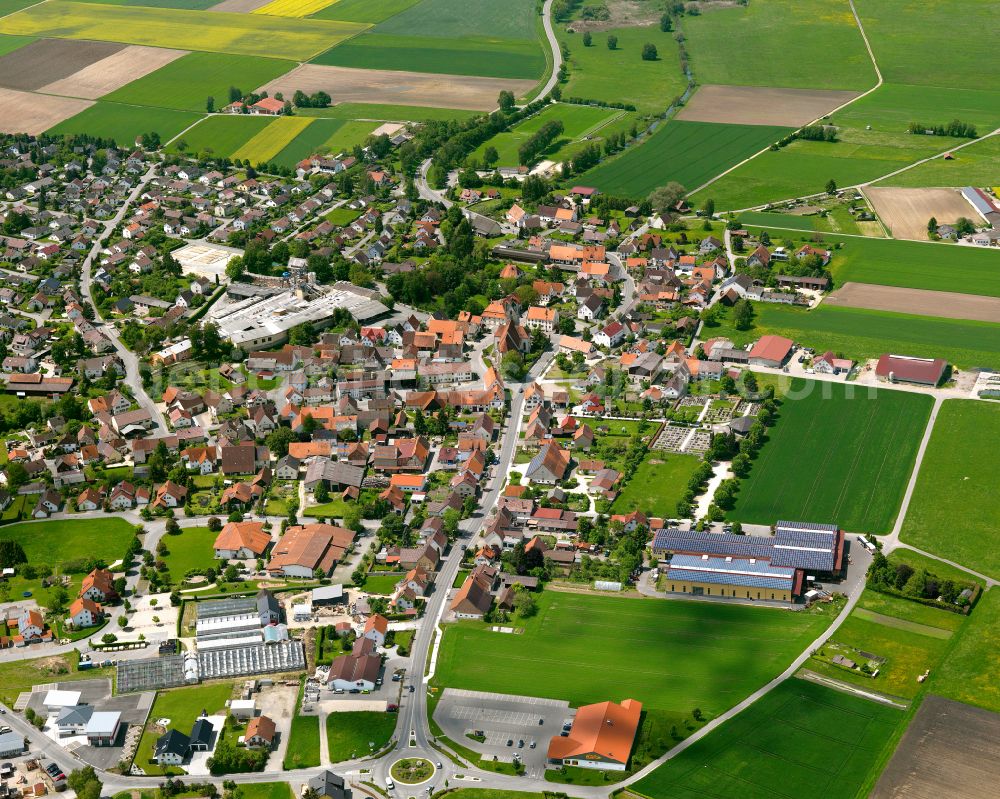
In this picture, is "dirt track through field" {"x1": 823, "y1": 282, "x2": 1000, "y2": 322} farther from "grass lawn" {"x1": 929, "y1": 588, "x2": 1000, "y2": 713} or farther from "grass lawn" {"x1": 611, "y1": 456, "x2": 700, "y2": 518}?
"grass lawn" {"x1": 929, "y1": 588, "x2": 1000, "y2": 713}

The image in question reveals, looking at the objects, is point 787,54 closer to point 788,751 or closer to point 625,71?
point 625,71

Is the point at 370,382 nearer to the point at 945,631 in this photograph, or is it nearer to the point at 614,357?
the point at 614,357

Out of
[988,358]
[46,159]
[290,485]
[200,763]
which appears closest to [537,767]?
[200,763]

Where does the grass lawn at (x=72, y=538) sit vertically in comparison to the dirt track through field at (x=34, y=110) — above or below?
below

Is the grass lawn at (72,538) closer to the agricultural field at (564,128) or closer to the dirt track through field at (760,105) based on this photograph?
the agricultural field at (564,128)

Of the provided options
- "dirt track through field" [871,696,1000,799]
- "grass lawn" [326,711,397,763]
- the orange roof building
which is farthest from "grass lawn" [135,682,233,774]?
"dirt track through field" [871,696,1000,799]

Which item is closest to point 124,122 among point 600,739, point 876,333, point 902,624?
point 876,333

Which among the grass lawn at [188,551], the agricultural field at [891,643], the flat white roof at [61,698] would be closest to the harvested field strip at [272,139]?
the grass lawn at [188,551]
